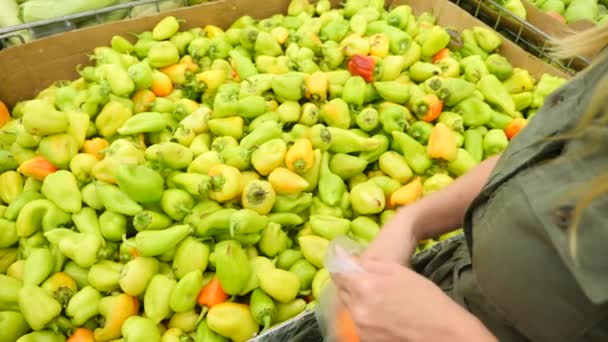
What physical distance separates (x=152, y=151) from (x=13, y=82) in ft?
2.49

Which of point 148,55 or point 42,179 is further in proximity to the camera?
point 148,55

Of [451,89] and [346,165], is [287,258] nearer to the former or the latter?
[346,165]

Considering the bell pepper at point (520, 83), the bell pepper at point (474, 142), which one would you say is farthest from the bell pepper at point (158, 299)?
the bell pepper at point (520, 83)

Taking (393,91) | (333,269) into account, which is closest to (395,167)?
(393,91)

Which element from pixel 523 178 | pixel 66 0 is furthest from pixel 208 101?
pixel 523 178

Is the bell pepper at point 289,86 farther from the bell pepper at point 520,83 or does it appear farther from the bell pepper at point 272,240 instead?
the bell pepper at point 520,83

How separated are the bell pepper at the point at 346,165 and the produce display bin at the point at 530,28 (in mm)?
995

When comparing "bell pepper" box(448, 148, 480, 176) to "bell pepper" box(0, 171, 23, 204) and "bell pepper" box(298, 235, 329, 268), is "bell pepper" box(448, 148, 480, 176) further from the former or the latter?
"bell pepper" box(0, 171, 23, 204)

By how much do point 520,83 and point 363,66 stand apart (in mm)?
632

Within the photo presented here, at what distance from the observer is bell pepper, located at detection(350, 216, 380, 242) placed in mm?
1392

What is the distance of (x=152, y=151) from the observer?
1.41 meters

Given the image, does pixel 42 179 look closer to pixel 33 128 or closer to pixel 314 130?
pixel 33 128

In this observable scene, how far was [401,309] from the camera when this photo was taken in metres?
0.71

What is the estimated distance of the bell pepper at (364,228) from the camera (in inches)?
54.8
